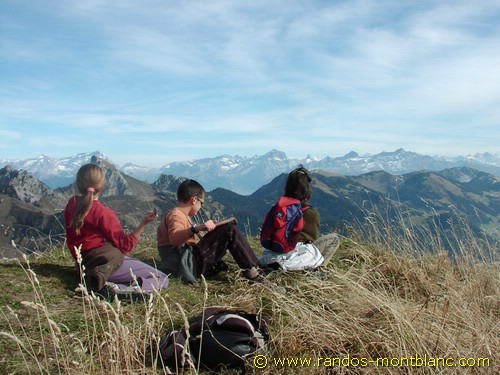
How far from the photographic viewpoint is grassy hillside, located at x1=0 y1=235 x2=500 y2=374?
405 cm

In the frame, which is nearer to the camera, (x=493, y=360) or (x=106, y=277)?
(x=493, y=360)

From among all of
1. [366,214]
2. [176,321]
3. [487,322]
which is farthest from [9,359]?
[366,214]

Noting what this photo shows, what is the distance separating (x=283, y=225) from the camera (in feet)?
27.2

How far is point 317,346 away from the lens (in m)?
4.68

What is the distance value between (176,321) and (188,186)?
10.1 ft

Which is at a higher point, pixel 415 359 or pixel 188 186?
pixel 188 186

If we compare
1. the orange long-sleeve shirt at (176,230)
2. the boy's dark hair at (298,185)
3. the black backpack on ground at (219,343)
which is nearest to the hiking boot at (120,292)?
the orange long-sleeve shirt at (176,230)

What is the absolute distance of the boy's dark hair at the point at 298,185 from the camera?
8.42 metres

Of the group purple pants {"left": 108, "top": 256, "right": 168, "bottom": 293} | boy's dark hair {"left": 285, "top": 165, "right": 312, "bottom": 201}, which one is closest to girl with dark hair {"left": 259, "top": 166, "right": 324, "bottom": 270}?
boy's dark hair {"left": 285, "top": 165, "right": 312, "bottom": 201}

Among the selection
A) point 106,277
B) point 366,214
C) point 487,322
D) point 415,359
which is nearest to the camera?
point 415,359

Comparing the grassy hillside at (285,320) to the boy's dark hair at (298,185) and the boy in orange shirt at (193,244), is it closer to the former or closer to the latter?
the boy in orange shirt at (193,244)

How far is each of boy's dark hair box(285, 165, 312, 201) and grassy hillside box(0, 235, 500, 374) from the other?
1656 millimetres

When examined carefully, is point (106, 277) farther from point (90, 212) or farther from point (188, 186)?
point (188, 186)

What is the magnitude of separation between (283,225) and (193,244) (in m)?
1.84
